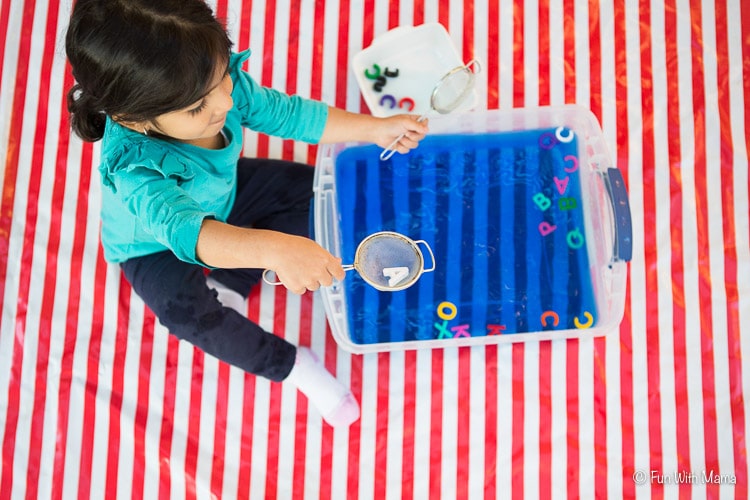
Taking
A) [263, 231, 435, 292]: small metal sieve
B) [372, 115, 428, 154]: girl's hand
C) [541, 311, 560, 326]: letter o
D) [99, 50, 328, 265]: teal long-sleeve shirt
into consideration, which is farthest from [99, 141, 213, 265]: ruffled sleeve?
[541, 311, 560, 326]: letter o

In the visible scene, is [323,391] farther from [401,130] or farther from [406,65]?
[406,65]

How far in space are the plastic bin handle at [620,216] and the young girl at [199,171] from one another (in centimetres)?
26

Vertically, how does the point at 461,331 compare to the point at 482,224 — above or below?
below

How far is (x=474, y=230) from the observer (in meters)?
0.93

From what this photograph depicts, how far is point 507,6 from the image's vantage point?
102 centimetres

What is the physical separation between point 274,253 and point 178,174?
0.14 metres

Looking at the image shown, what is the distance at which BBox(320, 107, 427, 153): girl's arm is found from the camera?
32.0 inches

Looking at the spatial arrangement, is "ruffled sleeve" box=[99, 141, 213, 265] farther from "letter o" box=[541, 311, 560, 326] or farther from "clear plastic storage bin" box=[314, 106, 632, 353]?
"letter o" box=[541, 311, 560, 326]

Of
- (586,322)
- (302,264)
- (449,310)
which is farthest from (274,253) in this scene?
(586,322)

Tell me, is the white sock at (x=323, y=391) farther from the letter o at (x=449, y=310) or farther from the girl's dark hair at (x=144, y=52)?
the girl's dark hair at (x=144, y=52)

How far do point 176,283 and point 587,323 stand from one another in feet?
1.75

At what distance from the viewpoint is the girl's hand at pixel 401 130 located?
31.5 inches

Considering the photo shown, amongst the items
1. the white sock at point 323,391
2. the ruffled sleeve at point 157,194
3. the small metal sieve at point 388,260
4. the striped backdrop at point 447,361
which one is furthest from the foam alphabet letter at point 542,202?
the ruffled sleeve at point 157,194

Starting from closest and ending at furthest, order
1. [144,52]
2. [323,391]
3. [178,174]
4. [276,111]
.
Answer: [144,52] < [178,174] < [276,111] < [323,391]
